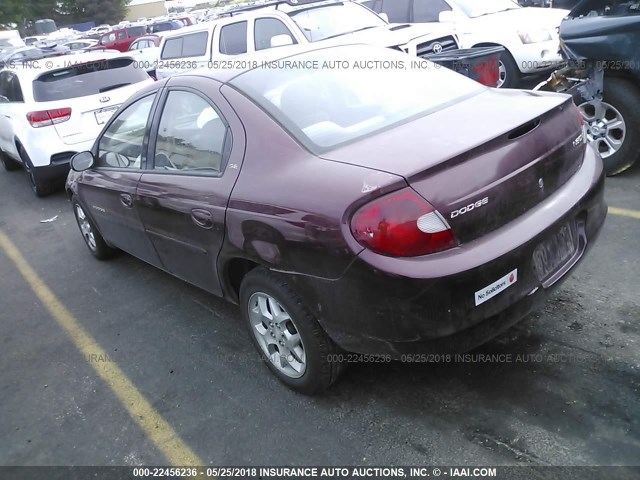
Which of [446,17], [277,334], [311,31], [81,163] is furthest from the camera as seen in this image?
[446,17]

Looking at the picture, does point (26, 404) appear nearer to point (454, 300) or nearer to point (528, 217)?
point (454, 300)

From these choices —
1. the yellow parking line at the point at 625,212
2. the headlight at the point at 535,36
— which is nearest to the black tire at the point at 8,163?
the headlight at the point at 535,36

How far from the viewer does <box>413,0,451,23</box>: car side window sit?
917 centimetres

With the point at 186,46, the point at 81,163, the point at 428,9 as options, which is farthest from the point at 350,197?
the point at 186,46

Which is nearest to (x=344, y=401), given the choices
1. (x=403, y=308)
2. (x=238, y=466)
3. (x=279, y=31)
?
(x=238, y=466)

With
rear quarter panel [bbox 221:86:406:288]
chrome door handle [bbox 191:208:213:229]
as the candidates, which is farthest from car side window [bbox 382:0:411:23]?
chrome door handle [bbox 191:208:213:229]

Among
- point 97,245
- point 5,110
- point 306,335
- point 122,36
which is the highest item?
point 5,110

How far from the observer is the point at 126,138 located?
408 centimetres

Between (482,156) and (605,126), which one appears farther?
(605,126)

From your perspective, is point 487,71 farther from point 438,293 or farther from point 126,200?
point 438,293

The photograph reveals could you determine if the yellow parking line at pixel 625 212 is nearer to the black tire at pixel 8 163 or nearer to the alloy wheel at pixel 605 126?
the alloy wheel at pixel 605 126

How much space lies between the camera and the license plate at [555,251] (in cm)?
254

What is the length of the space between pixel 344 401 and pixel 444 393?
1.68 feet

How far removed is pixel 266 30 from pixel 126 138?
522 centimetres
